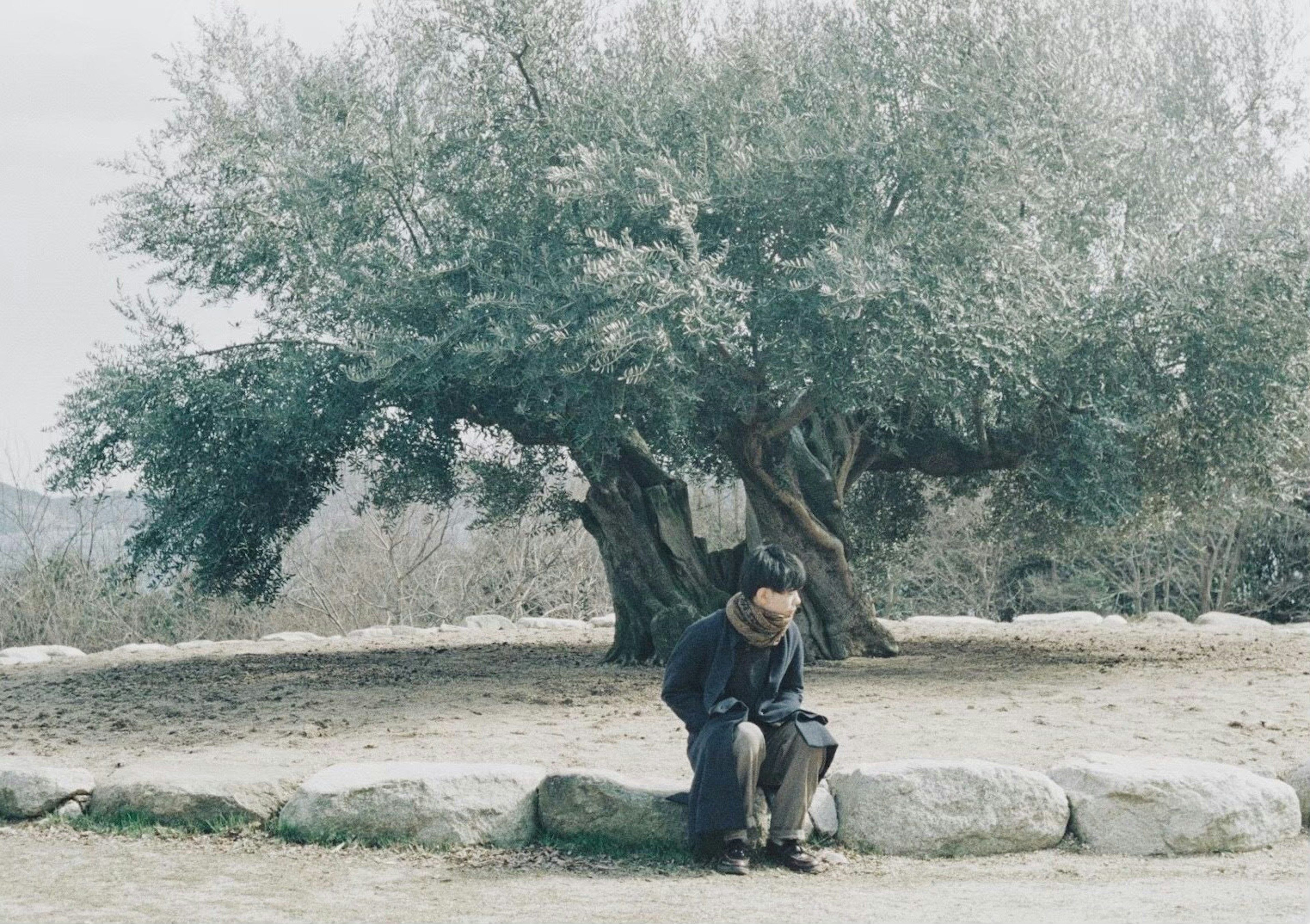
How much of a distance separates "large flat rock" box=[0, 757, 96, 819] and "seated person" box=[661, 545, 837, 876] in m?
3.37

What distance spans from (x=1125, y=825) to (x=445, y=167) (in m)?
7.55

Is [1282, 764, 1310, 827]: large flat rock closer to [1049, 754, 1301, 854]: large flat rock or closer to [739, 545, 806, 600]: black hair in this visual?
[1049, 754, 1301, 854]: large flat rock

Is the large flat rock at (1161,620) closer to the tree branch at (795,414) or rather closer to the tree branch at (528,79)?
the tree branch at (795,414)

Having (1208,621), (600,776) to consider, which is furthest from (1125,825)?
(1208,621)

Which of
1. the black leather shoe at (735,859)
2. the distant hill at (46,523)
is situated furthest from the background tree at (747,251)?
the distant hill at (46,523)

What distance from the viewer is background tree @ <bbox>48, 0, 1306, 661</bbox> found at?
10.8 m

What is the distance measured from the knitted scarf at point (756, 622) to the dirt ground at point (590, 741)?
1.05 metres

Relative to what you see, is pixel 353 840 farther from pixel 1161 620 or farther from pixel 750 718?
pixel 1161 620

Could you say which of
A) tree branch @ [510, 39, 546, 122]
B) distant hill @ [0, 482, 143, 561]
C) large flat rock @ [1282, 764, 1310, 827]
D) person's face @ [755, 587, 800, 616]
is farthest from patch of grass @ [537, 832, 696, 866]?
distant hill @ [0, 482, 143, 561]

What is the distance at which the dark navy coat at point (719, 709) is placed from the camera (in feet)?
21.9

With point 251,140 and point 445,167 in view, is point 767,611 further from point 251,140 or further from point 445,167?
point 251,140

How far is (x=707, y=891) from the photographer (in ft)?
20.9

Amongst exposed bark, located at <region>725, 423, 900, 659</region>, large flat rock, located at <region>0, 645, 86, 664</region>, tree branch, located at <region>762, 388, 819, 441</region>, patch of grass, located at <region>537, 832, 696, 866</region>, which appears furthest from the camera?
large flat rock, located at <region>0, 645, 86, 664</region>

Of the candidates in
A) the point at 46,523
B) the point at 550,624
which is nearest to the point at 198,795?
the point at 550,624
